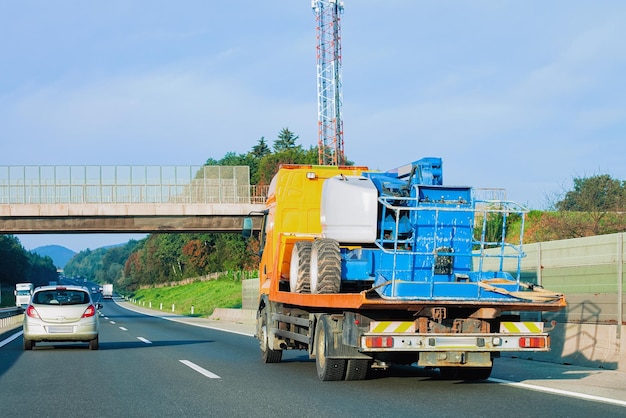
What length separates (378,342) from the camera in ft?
33.9

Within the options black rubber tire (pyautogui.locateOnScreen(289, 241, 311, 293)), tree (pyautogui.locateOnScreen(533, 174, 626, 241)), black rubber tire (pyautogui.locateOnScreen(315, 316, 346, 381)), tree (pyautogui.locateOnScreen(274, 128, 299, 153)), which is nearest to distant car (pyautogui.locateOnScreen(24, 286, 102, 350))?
black rubber tire (pyautogui.locateOnScreen(289, 241, 311, 293))

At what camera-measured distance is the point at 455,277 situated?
10.9m

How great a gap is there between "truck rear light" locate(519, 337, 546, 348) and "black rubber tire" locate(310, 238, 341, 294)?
7.98 feet

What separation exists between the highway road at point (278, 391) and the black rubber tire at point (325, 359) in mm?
156

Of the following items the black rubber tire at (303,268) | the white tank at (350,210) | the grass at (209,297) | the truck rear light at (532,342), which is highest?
the white tank at (350,210)

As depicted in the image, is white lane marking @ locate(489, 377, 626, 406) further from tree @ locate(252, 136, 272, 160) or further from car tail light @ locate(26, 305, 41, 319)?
tree @ locate(252, 136, 272, 160)

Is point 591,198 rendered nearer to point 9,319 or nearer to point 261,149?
point 9,319

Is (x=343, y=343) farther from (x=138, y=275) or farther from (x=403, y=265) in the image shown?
(x=138, y=275)

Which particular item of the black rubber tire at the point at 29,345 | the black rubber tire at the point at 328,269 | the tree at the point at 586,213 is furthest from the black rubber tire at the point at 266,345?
the tree at the point at 586,213

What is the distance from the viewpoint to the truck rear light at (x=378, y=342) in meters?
10.3

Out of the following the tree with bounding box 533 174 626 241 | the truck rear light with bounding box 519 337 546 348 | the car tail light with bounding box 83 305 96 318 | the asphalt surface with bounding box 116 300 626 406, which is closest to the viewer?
the asphalt surface with bounding box 116 300 626 406

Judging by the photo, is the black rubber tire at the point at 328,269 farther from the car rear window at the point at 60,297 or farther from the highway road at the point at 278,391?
the car rear window at the point at 60,297

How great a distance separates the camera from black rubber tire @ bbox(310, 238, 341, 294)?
37.6 ft

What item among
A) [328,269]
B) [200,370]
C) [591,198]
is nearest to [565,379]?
[328,269]
